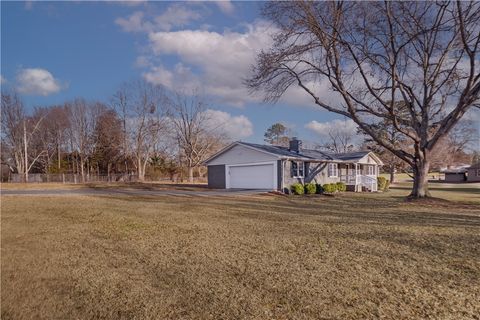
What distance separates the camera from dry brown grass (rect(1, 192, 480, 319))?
358 cm

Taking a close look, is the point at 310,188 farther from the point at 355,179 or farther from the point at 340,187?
the point at 355,179

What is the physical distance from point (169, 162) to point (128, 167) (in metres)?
6.36

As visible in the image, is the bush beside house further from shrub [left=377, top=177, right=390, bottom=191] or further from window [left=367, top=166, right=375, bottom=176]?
window [left=367, top=166, right=375, bottom=176]

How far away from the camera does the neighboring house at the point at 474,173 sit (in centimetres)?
5743

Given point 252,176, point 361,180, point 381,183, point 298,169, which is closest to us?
point 252,176

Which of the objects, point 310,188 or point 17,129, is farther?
point 17,129

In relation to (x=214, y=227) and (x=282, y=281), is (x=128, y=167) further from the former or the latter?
(x=282, y=281)


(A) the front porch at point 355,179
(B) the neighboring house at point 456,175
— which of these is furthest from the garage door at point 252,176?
(B) the neighboring house at point 456,175

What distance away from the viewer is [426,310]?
352 centimetres

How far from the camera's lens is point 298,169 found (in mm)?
25766

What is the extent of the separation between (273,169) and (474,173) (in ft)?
171

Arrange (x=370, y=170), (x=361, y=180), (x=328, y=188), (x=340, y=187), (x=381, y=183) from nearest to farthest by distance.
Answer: (x=328, y=188) < (x=340, y=187) < (x=361, y=180) < (x=381, y=183) < (x=370, y=170)

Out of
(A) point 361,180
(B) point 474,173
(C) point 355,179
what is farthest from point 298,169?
(B) point 474,173

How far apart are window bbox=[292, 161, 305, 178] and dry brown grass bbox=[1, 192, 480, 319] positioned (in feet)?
54.3
